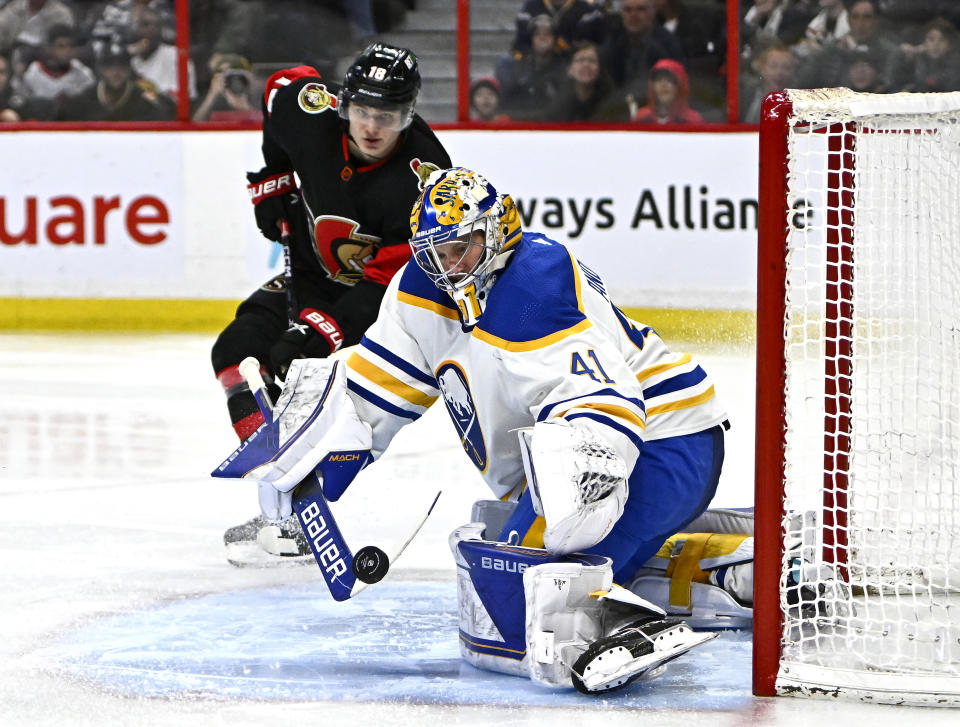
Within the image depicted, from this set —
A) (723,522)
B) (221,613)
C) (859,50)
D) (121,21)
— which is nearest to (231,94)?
(121,21)

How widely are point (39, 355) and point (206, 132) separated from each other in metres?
1.28

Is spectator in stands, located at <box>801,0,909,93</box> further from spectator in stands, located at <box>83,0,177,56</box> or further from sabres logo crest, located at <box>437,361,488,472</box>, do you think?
sabres logo crest, located at <box>437,361,488,472</box>

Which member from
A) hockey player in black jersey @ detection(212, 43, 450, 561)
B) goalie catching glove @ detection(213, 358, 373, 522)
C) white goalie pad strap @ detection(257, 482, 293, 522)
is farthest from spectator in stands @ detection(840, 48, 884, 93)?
white goalie pad strap @ detection(257, 482, 293, 522)

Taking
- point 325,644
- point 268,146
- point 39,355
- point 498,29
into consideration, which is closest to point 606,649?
point 325,644

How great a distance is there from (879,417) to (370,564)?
3.43 ft

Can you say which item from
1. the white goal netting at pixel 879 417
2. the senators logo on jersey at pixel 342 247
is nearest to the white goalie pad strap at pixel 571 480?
the white goal netting at pixel 879 417

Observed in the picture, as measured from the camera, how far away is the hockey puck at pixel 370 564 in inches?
103

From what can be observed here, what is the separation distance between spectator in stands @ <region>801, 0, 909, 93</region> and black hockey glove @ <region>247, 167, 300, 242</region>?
3620 millimetres

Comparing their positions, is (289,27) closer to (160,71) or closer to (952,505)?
(160,71)

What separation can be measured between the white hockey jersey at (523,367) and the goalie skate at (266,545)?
2.08 feet

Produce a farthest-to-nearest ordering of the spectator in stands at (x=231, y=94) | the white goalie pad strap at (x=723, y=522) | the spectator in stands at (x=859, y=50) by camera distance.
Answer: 1. the spectator in stands at (x=231, y=94)
2. the spectator in stands at (x=859, y=50)
3. the white goalie pad strap at (x=723, y=522)

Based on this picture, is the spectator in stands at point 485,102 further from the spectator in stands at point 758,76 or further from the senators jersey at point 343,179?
the senators jersey at point 343,179

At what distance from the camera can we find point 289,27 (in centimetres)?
713

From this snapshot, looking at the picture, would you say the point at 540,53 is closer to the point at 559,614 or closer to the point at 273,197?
the point at 273,197
